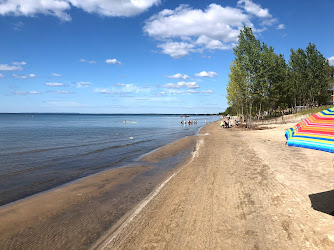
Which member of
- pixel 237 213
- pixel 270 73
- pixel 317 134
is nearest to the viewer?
pixel 317 134

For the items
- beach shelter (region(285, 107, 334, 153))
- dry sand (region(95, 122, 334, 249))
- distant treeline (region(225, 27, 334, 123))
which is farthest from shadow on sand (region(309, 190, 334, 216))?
distant treeline (region(225, 27, 334, 123))

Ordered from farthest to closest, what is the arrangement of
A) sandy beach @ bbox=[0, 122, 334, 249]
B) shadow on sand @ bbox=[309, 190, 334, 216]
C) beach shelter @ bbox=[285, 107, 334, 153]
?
A: shadow on sand @ bbox=[309, 190, 334, 216] < sandy beach @ bbox=[0, 122, 334, 249] < beach shelter @ bbox=[285, 107, 334, 153]

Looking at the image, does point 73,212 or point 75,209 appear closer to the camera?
point 73,212

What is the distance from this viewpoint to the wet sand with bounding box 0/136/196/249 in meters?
5.80

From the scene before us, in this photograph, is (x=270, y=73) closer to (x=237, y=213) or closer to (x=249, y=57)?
(x=249, y=57)

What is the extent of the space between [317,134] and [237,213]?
3.57 m

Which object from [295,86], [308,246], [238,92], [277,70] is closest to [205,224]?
[308,246]

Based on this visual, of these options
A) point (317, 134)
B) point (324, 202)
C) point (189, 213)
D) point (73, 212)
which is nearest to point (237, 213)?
point (189, 213)

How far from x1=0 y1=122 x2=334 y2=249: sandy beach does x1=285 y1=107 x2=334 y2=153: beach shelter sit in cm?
243

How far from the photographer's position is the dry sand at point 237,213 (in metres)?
5.10

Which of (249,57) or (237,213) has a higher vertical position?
(249,57)

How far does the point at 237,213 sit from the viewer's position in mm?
Answer: 6426

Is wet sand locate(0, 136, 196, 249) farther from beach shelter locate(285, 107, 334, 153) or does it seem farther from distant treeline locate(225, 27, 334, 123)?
distant treeline locate(225, 27, 334, 123)

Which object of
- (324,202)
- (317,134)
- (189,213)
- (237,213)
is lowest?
(189,213)
